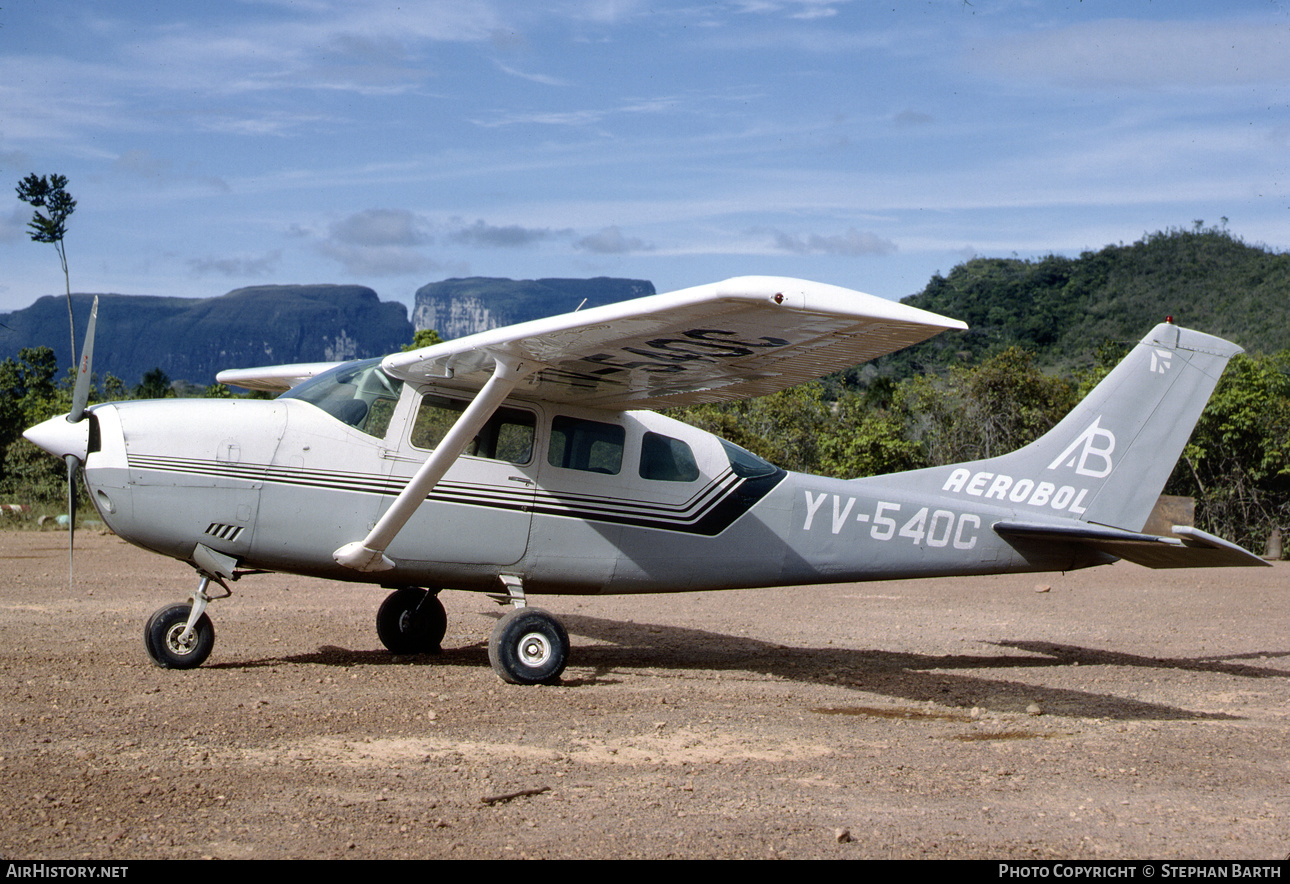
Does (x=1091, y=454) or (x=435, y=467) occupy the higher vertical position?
(x=1091, y=454)

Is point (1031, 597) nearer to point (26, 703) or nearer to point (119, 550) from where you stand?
point (26, 703)

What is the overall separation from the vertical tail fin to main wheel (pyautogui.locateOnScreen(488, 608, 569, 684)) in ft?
13.9

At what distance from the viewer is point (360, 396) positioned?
8914 mm

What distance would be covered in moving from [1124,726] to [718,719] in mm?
2909

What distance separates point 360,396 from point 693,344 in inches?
119

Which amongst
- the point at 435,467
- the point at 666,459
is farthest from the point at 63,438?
the point at 666,459

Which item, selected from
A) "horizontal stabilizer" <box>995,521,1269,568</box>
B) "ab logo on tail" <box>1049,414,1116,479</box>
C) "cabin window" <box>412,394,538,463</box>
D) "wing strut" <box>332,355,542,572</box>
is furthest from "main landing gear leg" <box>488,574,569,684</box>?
"ab logo on tail" <box>1049,414,1116,479</box>

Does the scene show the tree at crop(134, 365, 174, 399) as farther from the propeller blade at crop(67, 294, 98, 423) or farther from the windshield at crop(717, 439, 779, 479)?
the windshield at crop(717, 439, 779, 479)

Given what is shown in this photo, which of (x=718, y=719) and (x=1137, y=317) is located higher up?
(x=1137, y=317)

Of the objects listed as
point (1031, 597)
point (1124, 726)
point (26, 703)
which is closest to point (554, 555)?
point (26, 703)

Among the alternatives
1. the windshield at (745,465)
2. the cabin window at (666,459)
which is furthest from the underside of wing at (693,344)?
the windshield at (745,465)

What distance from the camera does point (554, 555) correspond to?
924cm

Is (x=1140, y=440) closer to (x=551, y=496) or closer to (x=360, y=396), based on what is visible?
(x=551, y=496)

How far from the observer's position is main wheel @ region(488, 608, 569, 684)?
28.2 ft
